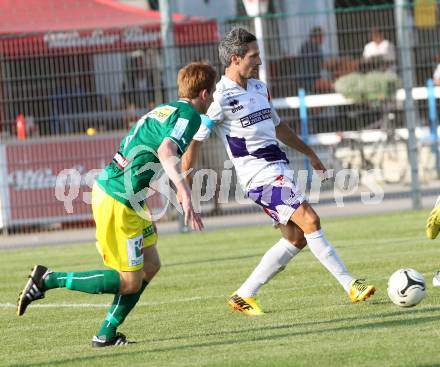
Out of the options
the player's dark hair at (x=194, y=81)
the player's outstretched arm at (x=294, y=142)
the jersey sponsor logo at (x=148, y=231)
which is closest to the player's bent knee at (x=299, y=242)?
the player's outstretched arm at (x=294, y=142)

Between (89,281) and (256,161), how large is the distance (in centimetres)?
202

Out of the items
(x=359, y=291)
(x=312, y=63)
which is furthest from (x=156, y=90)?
(x=359, y=291)

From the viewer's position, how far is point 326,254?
9195 millimetres

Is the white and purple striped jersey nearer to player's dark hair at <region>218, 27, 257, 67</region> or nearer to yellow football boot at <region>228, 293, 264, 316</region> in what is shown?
player's dark hair at <region>218, 27, 257, 67</region>

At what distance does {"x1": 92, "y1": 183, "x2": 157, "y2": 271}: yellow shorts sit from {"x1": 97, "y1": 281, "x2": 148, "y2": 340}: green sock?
0.85 ft

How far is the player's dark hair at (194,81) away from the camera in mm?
8008

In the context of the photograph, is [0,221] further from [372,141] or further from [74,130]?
[372,141]

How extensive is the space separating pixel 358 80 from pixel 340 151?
1.39m

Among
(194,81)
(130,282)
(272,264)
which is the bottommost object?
(272,264)

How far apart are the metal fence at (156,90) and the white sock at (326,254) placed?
29.5 ft

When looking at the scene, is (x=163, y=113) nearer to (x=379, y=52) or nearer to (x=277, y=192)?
(x=277, y=192)

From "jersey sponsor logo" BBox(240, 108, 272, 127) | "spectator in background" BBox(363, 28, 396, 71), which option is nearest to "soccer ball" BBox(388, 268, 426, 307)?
"jersey sponsor logo" BBox(240, 108, 272, 127)

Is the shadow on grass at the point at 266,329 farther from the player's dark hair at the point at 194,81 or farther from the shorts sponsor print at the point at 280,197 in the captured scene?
the player's dark hair at the point at 194,81

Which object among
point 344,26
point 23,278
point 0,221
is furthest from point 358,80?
point 23,278
